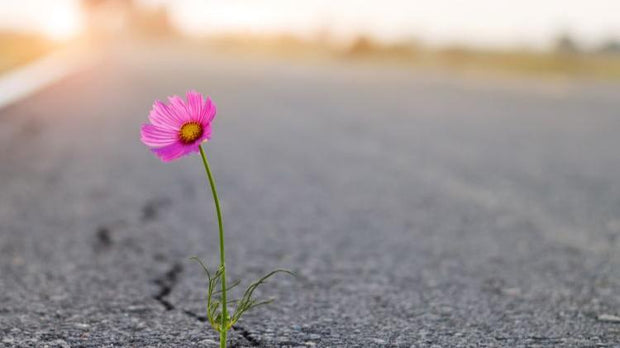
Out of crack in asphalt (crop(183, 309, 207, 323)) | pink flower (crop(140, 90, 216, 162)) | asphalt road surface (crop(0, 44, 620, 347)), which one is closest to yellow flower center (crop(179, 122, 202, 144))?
pink flower (crop(140, 90, 216, 162))

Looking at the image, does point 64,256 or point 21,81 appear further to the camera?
point 21,81

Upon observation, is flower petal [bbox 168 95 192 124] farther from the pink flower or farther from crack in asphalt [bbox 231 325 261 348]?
crack in asphalt [bbox 231 325 261 348]

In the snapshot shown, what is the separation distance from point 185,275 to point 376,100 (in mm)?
8314

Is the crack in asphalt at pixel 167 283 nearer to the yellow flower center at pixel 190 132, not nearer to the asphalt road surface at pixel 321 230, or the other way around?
A: the asphalt road surface at pixel 321 230

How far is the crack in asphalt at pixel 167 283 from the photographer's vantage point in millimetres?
2559

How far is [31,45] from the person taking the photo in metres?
16.2

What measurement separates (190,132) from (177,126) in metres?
0.04

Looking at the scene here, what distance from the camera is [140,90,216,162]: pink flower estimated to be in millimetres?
1743

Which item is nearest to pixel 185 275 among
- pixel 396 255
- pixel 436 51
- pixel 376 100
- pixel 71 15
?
pixel 396 255

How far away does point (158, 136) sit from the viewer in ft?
5.83

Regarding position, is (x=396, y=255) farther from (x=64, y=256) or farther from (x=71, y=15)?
(x=71, y=15)

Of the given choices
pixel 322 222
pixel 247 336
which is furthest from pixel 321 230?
pixel 247 336

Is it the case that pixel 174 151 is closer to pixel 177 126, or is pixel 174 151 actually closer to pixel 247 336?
pixel 177 126

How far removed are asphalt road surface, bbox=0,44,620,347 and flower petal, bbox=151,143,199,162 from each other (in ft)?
2.01
